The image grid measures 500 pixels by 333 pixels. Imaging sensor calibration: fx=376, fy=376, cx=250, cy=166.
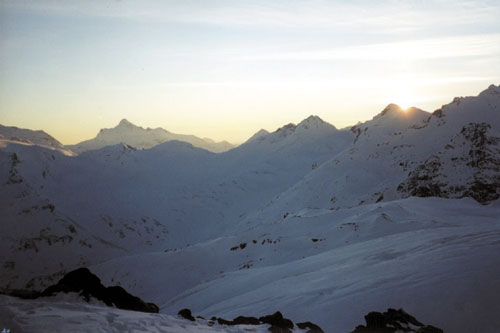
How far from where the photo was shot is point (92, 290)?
12055mm

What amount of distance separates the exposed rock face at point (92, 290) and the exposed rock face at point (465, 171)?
124 ft

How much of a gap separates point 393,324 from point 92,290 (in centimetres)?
907

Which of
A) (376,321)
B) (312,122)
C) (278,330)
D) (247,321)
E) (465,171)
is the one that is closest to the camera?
(376,321)

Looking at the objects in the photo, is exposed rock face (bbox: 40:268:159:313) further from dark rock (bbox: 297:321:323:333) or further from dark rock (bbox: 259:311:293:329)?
dark rock (bbox: 297:321:323:333)

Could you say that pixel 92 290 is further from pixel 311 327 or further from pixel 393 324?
pixel 393 324

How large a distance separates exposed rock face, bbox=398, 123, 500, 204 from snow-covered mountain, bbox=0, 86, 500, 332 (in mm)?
181

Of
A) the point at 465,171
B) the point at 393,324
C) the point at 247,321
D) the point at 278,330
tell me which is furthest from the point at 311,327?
the point at 465,171

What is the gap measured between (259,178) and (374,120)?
63.2 meters

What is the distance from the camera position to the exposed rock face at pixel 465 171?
40.8 metres

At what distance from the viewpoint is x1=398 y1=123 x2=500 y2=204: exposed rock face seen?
4075cm

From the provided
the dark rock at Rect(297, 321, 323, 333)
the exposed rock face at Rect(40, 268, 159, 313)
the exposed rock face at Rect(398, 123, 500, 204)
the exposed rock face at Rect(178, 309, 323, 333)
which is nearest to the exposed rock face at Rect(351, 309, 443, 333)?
the dark rock at Rect(297, 321, 323, 333)

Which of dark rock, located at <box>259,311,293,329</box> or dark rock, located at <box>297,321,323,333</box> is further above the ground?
dark rock, located at <box>259,311,293,329</box>

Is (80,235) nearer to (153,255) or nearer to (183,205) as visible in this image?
(183,205)

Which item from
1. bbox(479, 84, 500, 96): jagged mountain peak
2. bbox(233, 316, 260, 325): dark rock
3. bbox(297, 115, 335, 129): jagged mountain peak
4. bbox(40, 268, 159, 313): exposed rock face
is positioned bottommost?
bbox(233, 316, 260, 325): dark rock
